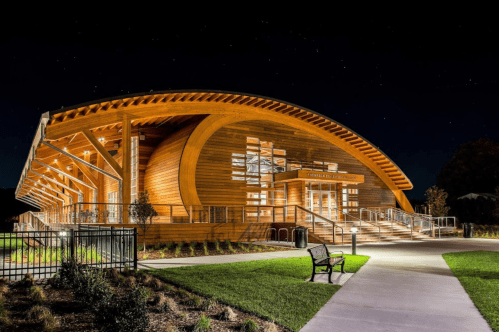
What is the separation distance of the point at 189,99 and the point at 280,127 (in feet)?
23.0

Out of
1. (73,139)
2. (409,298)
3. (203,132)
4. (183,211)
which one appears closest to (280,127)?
(203,132)

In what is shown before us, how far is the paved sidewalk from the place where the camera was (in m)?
6.16

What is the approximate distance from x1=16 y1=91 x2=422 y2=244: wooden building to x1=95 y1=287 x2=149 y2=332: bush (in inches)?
524

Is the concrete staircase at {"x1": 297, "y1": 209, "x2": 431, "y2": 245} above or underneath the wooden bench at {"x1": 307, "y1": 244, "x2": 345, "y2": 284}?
underneath

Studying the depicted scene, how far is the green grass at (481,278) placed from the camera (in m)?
7.06

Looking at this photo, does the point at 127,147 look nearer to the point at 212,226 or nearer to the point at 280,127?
the point at 212,226

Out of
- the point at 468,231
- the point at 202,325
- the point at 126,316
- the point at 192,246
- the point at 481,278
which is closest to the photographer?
the point at 126,316

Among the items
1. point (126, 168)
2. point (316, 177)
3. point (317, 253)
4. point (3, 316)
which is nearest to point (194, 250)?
point (126, 168)

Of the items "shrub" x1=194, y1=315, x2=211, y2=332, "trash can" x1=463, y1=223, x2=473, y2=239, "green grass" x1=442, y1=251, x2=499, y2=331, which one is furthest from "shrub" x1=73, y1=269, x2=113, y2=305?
"trash can" x1=463, y1=223, x2=473, y2=239

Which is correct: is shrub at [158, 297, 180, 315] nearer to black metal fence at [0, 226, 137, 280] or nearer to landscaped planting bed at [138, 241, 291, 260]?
black metal fence at [0, 226, 137, 280]

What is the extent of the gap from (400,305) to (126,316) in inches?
177

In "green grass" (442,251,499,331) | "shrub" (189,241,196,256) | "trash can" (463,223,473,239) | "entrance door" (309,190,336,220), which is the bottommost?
"trash can" (463,223,473,239)

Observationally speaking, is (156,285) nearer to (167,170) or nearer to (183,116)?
(167,170)

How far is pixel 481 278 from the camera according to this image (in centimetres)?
1036
